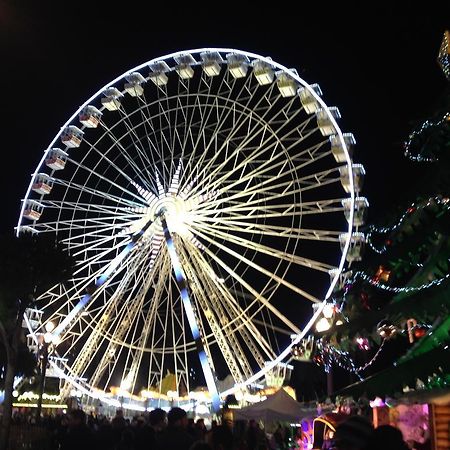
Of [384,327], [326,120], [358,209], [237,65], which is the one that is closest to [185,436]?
[384,327]

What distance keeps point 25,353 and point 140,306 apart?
7.92 m

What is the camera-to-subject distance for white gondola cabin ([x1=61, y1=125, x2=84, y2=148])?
23.4 m

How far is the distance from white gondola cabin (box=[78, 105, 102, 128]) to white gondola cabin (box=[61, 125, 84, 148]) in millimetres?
424

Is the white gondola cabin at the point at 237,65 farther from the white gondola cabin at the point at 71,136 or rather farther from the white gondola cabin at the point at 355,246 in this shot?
the white gondola cabin at the point at 355,246

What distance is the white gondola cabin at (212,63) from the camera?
21.6 m

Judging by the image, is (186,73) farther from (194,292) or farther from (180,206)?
(194,292)

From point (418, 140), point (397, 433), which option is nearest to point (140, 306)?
point (418, 140)

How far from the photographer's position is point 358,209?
1811 cm

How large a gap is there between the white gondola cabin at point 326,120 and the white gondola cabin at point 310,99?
25 cm

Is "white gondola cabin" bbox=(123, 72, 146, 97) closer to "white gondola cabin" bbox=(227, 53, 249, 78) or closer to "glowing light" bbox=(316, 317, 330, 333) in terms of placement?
"white gondola cabin" bbox=(227, 53, 249, 78)

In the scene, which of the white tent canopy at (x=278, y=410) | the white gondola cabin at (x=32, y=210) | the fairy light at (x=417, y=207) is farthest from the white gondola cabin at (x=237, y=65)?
the fairy light at (x=417, y=207)

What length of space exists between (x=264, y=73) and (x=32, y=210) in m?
10.0

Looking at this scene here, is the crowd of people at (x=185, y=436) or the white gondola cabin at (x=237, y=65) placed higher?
the white gondola cabin at (x=237, y=65)

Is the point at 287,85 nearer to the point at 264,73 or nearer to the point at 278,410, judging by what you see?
the point at 264,73
